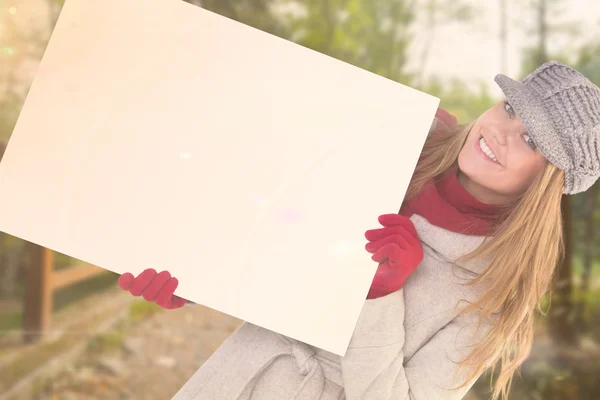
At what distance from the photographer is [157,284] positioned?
98cm

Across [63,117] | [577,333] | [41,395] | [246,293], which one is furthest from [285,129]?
[577,333]

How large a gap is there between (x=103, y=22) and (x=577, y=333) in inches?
86.6

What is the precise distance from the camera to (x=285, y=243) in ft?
3.30

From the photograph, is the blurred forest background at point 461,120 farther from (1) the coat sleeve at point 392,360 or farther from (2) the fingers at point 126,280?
(1) the coat sleeve at point 392,360

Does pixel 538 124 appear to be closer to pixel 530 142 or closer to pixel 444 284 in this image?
pixel 530 142

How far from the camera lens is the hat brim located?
2.91 feet

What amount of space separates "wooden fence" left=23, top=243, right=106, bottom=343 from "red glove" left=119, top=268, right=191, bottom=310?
3.81ft

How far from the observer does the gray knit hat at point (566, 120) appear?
0.88 metres

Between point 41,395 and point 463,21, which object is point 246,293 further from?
point 463,21

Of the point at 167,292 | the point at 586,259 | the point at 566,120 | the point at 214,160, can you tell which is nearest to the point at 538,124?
the point at 566,120

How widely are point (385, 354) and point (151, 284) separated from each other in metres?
0.48

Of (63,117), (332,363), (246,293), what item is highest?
(63,117)

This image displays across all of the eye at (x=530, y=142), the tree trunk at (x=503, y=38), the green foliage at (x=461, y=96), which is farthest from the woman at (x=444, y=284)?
the tree trunk at (x=503, y=38)

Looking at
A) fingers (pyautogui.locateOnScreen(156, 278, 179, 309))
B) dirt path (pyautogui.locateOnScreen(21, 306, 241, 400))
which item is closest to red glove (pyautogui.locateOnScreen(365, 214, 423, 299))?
fingers (pyautogui.locateOnScreen(156, 278, 179, 309))
